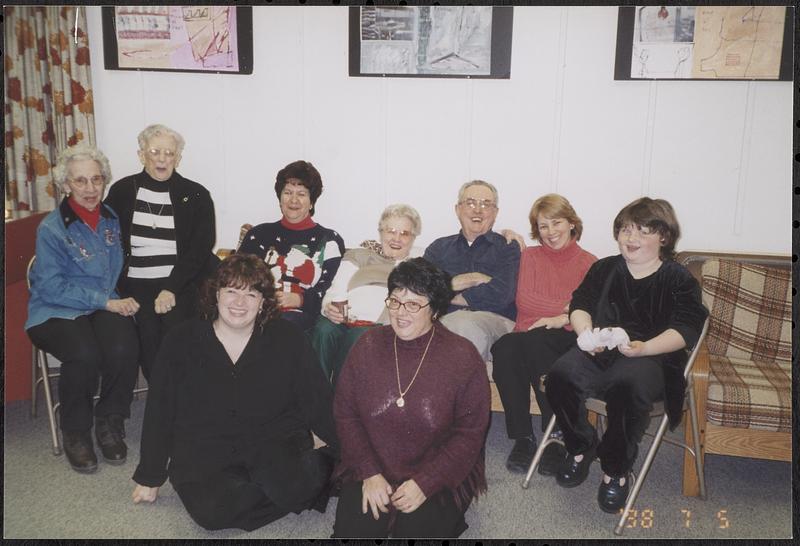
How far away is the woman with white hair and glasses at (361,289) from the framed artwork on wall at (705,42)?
1213mm

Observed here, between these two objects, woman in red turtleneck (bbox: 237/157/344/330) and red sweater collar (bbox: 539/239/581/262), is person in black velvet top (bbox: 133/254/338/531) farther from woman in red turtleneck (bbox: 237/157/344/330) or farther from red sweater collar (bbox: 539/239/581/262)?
red sweater collar (bbox: 539/239/581/262)

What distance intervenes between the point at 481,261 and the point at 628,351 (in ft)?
2.87

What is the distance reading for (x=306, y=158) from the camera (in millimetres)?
2955

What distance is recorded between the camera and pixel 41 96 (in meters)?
2.48

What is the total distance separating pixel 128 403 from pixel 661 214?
7.71 ft

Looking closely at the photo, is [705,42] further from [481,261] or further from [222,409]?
[222,409]

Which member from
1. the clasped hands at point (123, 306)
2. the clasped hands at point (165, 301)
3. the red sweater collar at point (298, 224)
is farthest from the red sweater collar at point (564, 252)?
the clasped hands at point (123, 306)

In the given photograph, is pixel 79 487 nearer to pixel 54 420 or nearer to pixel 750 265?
pixel 54 420

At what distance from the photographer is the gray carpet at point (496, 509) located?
215 cm

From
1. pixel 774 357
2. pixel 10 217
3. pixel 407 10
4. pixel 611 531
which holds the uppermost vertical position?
pixel 407 10

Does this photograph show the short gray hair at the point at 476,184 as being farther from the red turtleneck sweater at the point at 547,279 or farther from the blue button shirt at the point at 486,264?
the red turtleneck sweater at the point at 547,279

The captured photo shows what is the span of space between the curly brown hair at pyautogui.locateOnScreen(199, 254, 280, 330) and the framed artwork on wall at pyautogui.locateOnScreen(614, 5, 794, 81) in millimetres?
1795

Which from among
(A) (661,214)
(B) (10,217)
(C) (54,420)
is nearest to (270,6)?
(B) (10,217)

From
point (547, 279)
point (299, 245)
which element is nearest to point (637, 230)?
point (547, 279)
